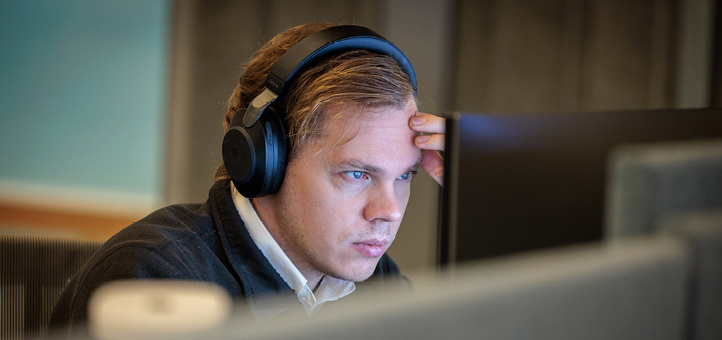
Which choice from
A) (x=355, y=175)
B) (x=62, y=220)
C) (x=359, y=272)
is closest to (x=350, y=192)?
(x=355, y=175)

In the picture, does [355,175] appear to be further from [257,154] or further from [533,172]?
[533,172]

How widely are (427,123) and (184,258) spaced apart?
437 mm

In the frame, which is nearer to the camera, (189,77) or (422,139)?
(422,139)

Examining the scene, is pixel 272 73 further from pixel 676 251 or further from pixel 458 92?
pixel 458 92

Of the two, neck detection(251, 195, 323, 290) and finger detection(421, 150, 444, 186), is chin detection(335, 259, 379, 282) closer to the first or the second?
neck detection(251, 195, 323, 290)

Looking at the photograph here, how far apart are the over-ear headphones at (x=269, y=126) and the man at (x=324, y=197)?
0.11 feet

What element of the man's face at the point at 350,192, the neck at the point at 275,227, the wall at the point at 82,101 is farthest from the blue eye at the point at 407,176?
the wall at the point at 82,101

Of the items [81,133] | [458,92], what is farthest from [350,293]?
[81,133]

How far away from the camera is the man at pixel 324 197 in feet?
3.48

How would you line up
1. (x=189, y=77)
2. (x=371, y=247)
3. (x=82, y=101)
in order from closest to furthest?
(x=371, y=247) → (x=189, y=77) → (x=82, y=101)

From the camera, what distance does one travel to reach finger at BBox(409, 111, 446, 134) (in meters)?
1.10

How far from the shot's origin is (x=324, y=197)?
3.62 feet

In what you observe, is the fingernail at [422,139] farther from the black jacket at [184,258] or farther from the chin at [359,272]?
the black jacket at [184,258]

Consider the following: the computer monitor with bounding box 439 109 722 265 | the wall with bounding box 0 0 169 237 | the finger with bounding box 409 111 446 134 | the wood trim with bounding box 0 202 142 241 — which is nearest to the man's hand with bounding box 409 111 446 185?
the finger with bounding box 409 111 446 134
